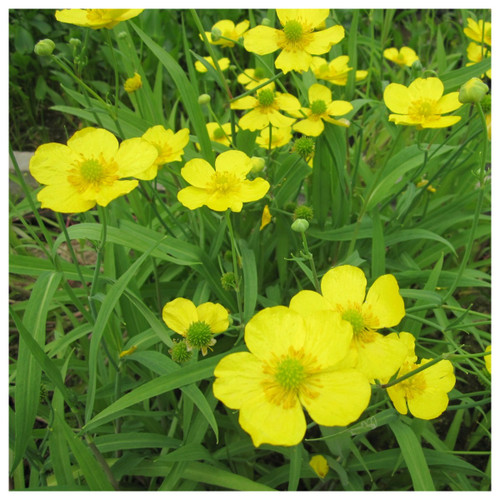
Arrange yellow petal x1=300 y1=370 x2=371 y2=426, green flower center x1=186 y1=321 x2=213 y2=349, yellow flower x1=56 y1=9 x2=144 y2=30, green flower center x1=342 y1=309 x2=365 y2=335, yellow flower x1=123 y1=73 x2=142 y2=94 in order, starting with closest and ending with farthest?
yellow petal x1=300 y1=370 x2=371 y2=426
green flower center x1=342 y1=309 x2=365 y2=335
green flower center x1=186 y1=321 x2=213 y2=349
yellow flower x1=56 y1=9 x2=144 y2=30
yellow flower x1=123 y1=73 x2=142 y2=94

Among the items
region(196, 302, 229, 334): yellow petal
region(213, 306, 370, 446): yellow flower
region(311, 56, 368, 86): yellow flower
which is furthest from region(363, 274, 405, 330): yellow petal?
region(311, 56, 368, 86): yellow flower

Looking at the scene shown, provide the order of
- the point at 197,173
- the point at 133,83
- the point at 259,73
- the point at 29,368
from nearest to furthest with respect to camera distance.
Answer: the point at 29,368, the point at 197,173, the point at 133,83, the point at 259,73

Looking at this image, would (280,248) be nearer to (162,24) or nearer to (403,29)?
(162,24)

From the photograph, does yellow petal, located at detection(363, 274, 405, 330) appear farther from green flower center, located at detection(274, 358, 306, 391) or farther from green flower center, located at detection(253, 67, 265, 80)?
green flower center, located at detection(253, 67, 265, 80)

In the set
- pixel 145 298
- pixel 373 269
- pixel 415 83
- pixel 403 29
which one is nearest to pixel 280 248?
pixel 373 269

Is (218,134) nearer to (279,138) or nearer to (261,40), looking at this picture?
(279,138)

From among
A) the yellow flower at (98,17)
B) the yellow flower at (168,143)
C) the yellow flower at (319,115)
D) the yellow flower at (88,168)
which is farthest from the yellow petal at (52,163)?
the yellow flower at (319,115)

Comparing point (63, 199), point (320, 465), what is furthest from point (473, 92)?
point (320, 465)
